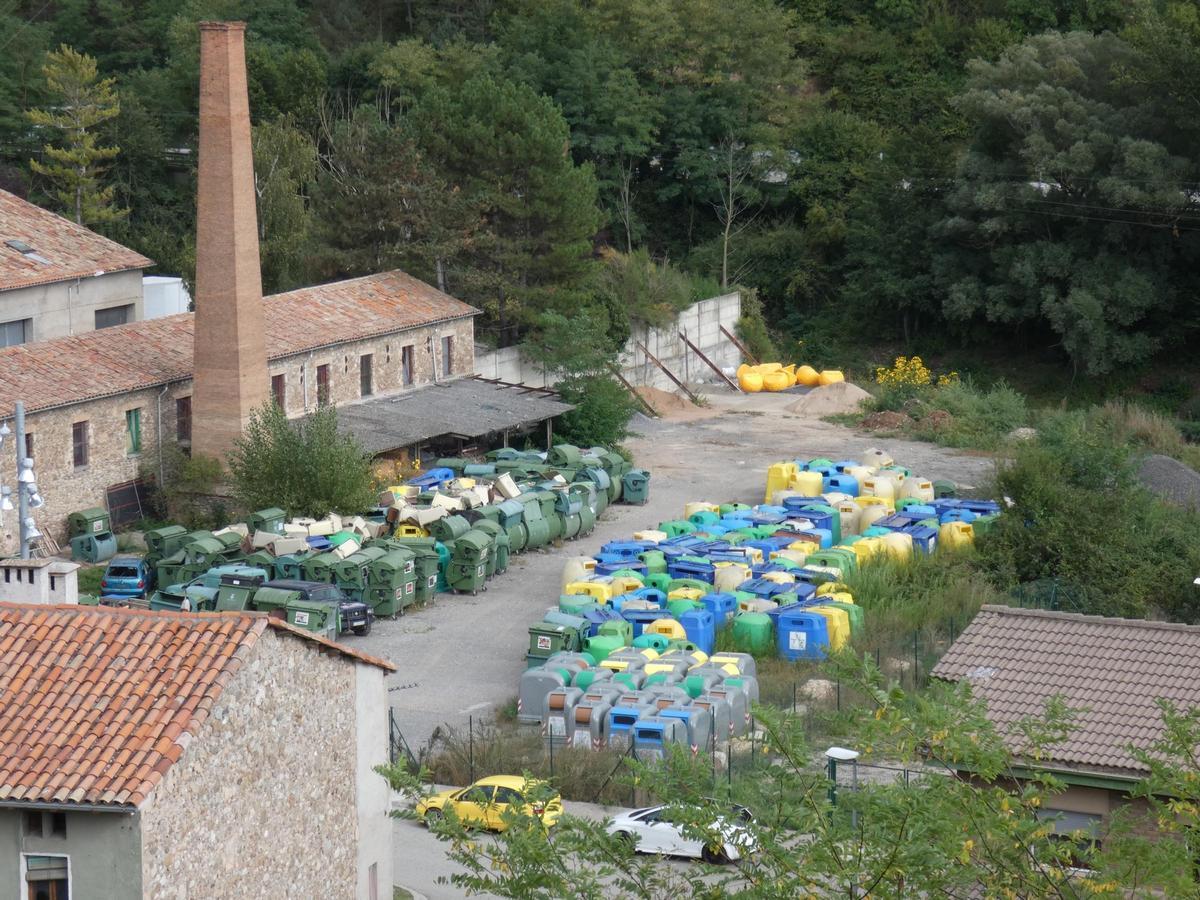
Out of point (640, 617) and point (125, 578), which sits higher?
point (640, 617)

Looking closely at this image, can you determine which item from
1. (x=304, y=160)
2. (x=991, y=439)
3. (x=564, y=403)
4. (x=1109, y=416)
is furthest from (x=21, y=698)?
(x=304, y=160)

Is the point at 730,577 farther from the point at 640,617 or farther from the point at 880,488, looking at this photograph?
the point at 880,488

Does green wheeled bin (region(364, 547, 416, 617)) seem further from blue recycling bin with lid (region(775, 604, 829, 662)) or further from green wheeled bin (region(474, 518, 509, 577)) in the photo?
blue recycling bin with lid (region(775, 604, 829, 662))

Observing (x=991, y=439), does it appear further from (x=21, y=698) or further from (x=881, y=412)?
(x=21, y=698)

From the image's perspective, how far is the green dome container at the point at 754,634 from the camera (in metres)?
28.0

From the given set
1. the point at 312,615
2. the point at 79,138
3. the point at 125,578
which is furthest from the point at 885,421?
the point at 79,138

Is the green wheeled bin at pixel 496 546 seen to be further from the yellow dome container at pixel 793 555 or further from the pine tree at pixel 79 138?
the pine tree at pixel 79 138

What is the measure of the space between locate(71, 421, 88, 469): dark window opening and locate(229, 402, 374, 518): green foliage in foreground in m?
2.94

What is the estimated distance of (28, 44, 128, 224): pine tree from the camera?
58.8 m

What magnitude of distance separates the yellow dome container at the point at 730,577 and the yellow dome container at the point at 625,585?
4.24 ft

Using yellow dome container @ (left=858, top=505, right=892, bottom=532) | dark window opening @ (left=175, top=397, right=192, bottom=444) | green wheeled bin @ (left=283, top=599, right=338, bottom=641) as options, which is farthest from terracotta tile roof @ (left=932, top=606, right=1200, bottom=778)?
dark window opening @ (left=175, top=397, right=192, bottom=444)

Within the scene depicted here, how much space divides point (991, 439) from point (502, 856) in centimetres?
3402

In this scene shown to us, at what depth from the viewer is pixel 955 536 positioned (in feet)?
109

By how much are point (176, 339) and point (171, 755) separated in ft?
81.7
